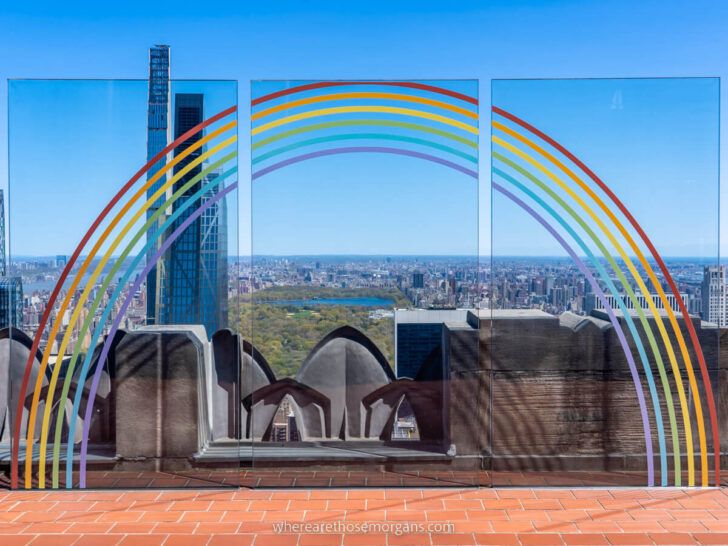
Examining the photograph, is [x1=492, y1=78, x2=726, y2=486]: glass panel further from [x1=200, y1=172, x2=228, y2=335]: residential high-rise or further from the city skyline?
the city skyline

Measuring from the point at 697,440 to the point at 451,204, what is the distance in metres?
1.83

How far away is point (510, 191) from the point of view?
395 cm

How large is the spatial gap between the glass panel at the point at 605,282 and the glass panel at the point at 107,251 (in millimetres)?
1477

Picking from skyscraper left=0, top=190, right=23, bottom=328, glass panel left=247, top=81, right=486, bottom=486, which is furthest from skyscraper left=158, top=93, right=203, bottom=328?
skyscraper left=0, top=190, right=23, bottom=328

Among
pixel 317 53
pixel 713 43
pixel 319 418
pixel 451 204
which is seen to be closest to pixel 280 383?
pixel 319 418

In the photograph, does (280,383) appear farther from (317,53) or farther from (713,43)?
(713,43)

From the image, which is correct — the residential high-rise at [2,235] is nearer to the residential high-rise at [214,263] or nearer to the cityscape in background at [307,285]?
the cityscape in background at [307,285]

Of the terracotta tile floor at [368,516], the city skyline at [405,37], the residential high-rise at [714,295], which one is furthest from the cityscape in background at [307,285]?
the city skyline at [405,37]

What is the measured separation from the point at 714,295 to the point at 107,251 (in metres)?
3.18

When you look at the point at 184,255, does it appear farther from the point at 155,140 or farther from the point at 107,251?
the point at 155,140

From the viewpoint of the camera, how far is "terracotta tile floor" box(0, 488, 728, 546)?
339 cm

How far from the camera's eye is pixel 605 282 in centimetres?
405

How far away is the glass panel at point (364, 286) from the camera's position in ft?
12.9

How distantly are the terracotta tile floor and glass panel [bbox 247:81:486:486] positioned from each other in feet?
0.86
